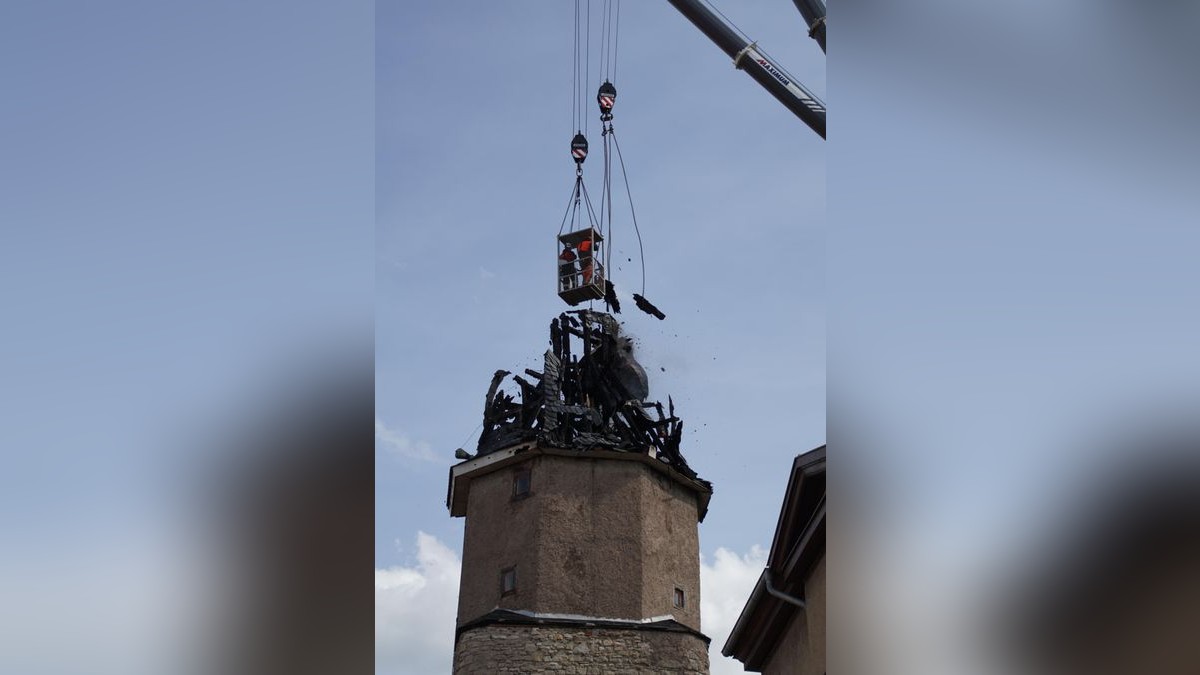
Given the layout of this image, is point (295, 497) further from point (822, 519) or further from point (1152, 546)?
point (822, 519)

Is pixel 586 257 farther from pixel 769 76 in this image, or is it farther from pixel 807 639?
pixel 807 639

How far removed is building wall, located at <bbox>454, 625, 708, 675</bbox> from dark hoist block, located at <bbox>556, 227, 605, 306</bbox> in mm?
8218

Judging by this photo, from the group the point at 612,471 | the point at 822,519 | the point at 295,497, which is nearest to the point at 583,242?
the point at 612,471

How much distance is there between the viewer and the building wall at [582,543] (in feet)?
97.2

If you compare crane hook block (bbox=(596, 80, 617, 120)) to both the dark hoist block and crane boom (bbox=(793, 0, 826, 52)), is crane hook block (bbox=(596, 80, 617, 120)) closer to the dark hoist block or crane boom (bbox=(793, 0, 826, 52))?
the dark hoist block

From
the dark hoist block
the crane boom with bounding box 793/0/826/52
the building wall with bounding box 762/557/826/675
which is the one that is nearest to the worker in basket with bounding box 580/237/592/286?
the dark hoist block

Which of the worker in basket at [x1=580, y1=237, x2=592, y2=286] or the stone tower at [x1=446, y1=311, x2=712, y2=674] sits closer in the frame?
the stone tower at [x1=446, y1=311, x2=712, y2=674]

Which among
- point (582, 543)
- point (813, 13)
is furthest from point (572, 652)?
point (813, 13)

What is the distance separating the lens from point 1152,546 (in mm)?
3564

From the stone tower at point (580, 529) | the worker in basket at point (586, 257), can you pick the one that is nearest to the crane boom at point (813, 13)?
the worker in basket at point (586, 257)

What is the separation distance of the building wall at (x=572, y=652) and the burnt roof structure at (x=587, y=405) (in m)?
4.79

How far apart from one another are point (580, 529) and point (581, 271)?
640 cm

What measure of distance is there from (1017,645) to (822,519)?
9.36 metres

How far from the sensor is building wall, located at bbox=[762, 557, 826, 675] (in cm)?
1358
